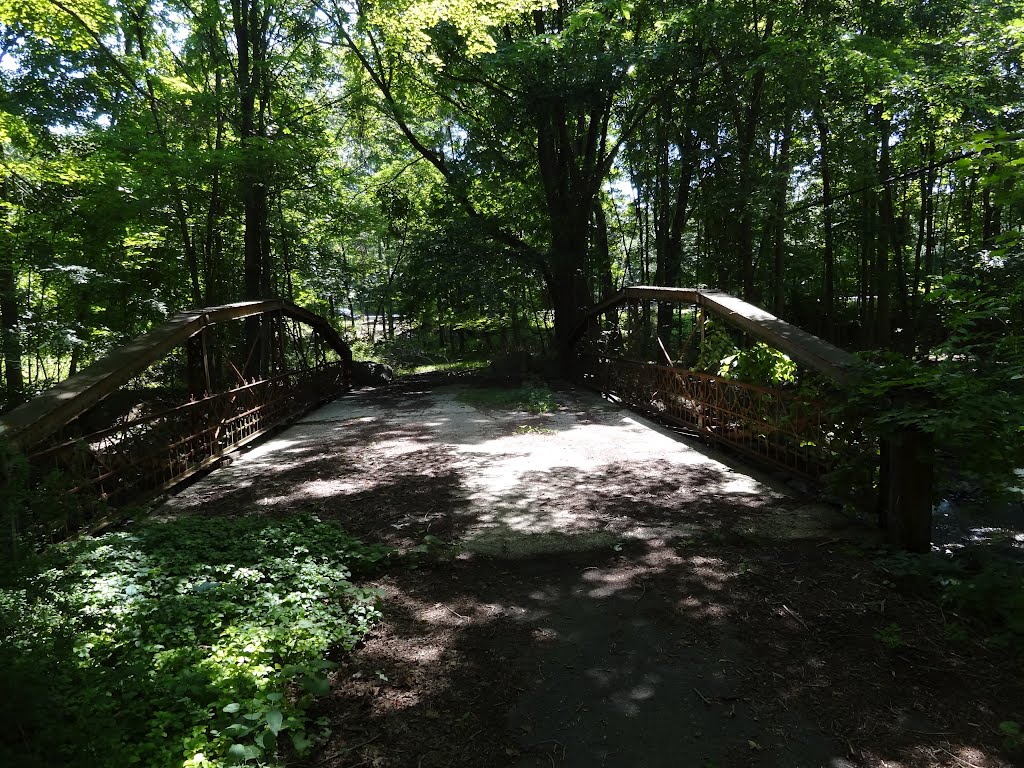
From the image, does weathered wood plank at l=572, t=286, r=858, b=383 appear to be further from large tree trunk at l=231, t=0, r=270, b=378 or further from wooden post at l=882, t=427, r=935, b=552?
large tree trunk at l=231, t=0, r=270, b=378

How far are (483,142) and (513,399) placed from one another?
6.87 meters

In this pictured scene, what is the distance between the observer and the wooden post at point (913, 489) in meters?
3.74

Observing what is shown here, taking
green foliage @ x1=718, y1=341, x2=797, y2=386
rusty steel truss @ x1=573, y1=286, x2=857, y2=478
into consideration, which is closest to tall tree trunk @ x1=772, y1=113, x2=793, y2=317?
rusty steel truss @ x1=573, y1=286, x2=857, y2=478

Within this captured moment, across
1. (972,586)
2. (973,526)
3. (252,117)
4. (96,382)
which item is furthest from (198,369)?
(973,526)

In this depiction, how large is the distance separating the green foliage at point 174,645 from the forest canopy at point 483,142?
6289mm

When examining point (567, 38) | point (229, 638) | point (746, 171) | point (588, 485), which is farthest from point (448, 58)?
point (229, 638)

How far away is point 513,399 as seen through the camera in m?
11.5

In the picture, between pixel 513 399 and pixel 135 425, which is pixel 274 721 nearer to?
pixel 135 425

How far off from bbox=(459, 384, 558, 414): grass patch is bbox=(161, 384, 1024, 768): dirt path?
4.49 meters

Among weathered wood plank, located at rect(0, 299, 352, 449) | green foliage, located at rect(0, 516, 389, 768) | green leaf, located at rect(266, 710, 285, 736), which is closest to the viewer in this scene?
green foliage, located at rect(0, 516, 389, 768)

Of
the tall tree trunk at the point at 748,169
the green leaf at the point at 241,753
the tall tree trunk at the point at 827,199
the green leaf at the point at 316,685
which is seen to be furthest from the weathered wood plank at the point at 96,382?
the tall tree trunk at the point at 827,199

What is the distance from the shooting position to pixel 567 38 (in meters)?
11.3

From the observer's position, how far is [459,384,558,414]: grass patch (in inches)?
403

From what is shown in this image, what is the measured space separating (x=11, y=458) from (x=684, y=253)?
46.1 feet
